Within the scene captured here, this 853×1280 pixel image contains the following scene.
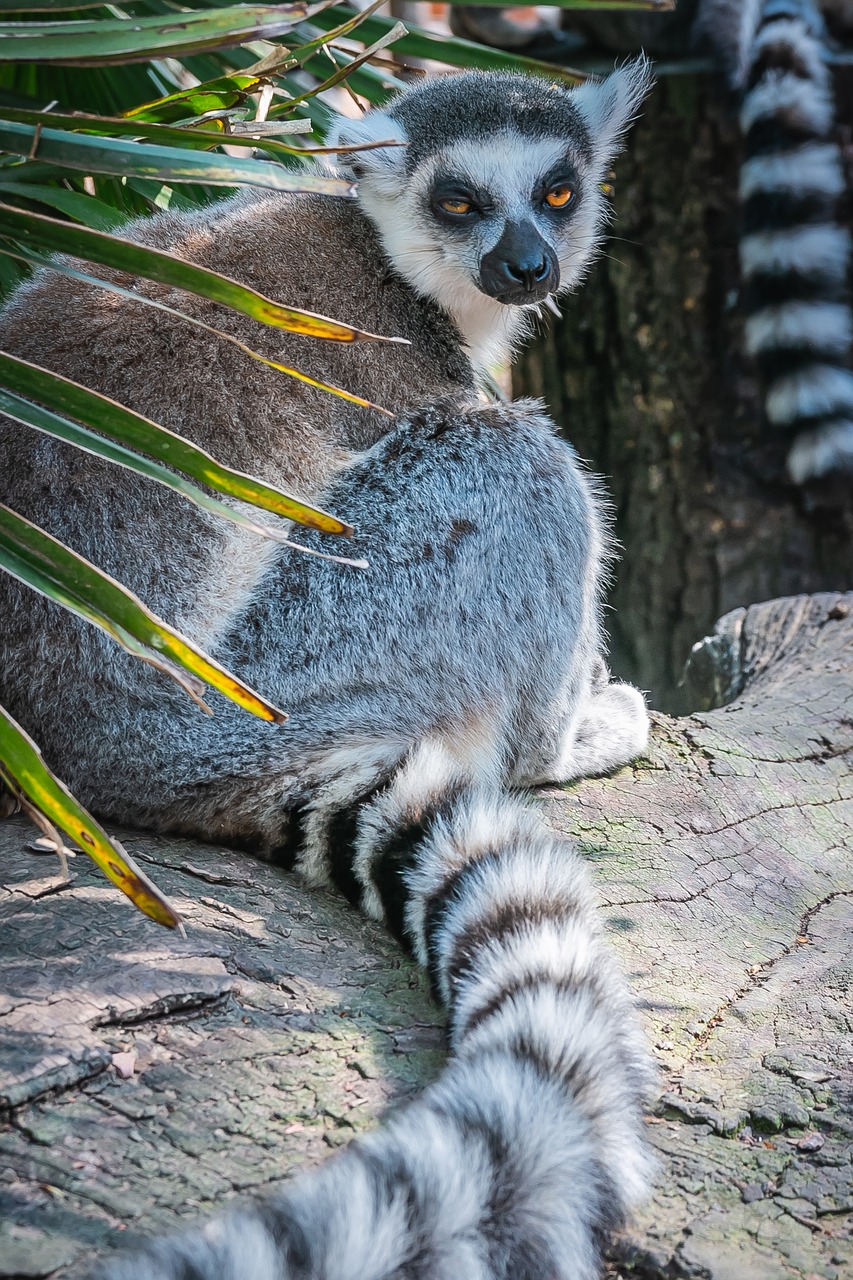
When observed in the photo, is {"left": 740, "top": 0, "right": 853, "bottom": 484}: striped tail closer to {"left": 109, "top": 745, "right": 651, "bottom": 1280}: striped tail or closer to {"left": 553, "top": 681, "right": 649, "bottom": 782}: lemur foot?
{"left": 553, "top": 681, "right": 649, "bottom": 782}: lemur foot

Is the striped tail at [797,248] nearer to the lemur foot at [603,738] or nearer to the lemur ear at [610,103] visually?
the lemur ear at [610,103]

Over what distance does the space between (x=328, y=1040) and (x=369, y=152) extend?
109 inches

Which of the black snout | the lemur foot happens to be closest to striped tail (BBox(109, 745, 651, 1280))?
the lemur foot

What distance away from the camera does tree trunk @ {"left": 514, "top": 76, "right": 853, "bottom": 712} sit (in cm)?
591

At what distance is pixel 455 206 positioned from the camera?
11.8ft

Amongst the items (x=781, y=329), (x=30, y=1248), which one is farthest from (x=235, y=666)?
(x=781, y=329)

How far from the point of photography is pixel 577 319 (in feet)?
20.3

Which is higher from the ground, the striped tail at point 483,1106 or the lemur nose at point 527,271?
the lemur nose at point 527,271

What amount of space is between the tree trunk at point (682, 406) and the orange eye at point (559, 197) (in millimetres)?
2149

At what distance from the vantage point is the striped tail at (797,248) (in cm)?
540

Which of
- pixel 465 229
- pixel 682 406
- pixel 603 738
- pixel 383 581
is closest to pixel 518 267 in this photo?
pixel 465 229

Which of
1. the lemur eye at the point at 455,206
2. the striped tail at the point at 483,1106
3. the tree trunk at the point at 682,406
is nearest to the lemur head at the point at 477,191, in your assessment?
the lemur eye at the point at 455,206

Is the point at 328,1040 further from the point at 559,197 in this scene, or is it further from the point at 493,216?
the point at 559,197

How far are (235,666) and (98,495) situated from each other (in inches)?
21.0
